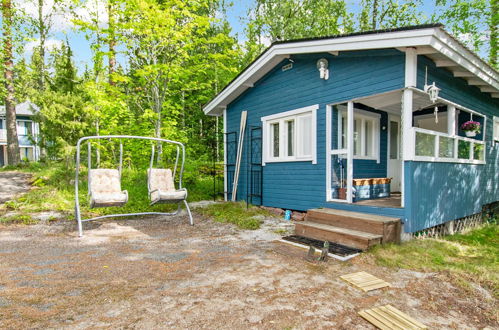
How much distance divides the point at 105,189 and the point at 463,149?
7052mm

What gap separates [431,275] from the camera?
3.16m

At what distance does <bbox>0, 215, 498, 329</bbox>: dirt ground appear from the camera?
2168 millimetres

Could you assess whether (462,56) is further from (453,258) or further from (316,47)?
(453,258)

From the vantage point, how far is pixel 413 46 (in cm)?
418

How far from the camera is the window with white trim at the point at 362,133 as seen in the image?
19.1 ft

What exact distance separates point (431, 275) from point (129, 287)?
325 centimetres

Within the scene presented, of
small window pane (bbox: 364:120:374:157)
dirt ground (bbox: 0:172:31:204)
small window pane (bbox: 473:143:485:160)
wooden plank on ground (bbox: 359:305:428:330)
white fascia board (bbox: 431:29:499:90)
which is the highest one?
white fascia board (bbox: 431:29:499:90)

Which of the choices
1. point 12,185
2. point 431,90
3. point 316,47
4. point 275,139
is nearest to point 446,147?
point 431,90

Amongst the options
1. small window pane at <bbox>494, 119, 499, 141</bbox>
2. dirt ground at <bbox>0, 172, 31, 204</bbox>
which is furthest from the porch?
dirt ground at <bbox>0, 172, 31, 204</bbox>

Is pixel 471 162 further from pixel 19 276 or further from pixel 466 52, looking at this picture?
pixel 19 276

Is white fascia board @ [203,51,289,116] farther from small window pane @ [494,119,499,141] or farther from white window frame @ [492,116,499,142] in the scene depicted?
small window pane @ [494,119,499,141]

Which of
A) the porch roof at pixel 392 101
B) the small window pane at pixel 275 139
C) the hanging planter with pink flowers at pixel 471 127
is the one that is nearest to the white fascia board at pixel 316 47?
the porch roof at pixel 392 101

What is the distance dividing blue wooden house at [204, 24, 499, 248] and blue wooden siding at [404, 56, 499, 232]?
0.02 meters

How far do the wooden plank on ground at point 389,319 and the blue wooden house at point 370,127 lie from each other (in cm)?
212
